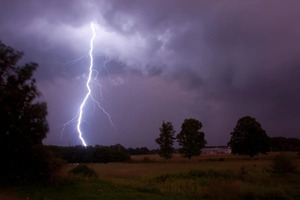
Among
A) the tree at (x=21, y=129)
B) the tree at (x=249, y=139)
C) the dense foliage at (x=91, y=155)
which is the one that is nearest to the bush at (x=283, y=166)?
the tree at (x=21, y=129)

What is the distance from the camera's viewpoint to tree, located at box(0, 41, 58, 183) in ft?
51.3

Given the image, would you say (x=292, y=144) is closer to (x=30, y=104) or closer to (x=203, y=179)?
(x=203, y=179)

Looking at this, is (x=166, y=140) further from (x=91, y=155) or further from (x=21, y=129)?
(x=21, y=129)

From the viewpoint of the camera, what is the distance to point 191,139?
5556 cm

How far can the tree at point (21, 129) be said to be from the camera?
15.6 meters

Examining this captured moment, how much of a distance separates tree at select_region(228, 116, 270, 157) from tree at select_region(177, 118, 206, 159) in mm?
6287

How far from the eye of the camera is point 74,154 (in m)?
71.5

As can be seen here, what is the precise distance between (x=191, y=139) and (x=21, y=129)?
1714 inches

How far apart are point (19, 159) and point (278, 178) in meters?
18.9

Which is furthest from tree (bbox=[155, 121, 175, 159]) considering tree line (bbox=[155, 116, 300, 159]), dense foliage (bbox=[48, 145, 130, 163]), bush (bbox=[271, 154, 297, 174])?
bush (bbox=[271, 154, 297, 174])

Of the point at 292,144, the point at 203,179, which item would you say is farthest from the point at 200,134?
the point at 292,144

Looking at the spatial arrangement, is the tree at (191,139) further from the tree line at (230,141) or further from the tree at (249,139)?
the tree at (249,139)

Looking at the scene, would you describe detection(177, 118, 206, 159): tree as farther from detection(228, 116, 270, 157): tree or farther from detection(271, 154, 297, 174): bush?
detection(271, 154, 297, 174): bush

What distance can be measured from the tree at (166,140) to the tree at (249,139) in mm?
12512
